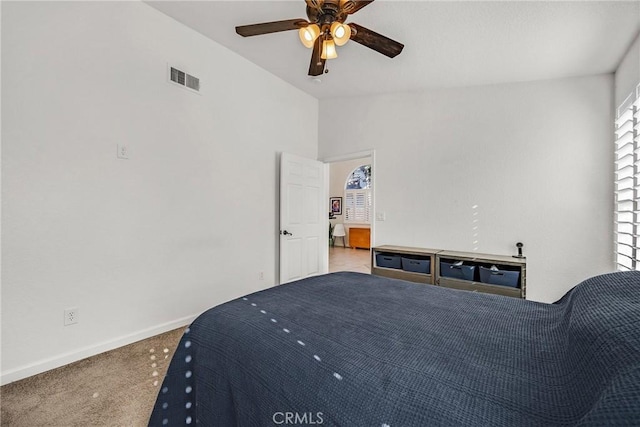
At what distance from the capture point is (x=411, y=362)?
0.84m

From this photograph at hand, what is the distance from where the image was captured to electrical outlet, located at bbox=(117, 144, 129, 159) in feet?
7.79

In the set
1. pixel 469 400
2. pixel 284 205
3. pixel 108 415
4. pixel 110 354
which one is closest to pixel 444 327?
pixel 469 400

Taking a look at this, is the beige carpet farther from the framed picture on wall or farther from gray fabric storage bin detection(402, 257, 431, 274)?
the framed picture on wall

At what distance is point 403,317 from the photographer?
3.96 ft

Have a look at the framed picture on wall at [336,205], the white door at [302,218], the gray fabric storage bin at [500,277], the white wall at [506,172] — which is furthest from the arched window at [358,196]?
the gray fabric storage bin at [500,277]

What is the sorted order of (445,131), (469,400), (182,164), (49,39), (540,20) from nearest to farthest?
(469,400)
(49,39)
(540,20)
(182,164)
(445,131)

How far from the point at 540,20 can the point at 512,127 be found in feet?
3.79

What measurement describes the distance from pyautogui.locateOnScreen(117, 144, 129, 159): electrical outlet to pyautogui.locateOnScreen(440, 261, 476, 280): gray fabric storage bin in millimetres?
3288

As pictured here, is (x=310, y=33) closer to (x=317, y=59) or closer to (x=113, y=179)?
(x=317, y=59)

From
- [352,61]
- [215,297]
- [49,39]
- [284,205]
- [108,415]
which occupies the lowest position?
[108,415]

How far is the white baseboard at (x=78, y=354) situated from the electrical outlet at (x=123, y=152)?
1521mm

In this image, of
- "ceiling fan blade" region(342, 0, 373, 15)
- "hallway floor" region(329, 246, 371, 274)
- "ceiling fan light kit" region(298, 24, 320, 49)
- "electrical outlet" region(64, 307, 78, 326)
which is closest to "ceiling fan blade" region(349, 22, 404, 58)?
"ceiling fan blade" region(342, 0, 373, 15)

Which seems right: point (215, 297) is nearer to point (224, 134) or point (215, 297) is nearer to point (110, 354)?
point (110, 354)

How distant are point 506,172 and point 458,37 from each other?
153 centimetres
